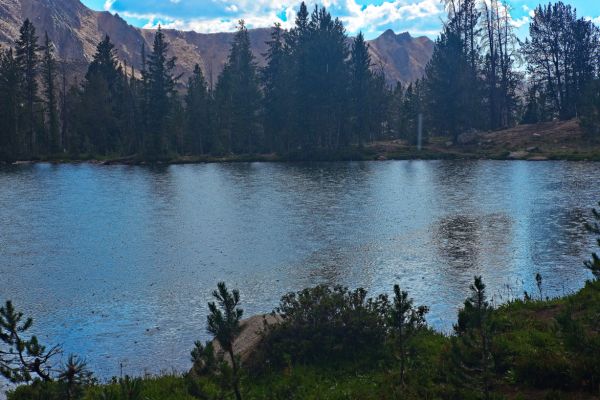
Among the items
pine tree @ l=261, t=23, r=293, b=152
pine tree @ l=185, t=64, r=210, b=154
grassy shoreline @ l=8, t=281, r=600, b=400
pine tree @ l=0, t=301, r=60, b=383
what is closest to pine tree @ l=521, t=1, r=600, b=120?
pine tree @ l=261, t=23, r=293, b=152

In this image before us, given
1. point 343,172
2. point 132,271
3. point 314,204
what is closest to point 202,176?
point 343,172

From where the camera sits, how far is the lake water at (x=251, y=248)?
16.2 meters

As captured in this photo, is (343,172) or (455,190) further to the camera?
(343,172)

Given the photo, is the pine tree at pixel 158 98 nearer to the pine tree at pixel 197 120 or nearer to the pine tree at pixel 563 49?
the pine tree at pixel 197 120

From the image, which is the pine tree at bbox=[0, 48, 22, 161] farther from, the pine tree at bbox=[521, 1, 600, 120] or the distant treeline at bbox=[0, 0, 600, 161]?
the pine tree at bbox=[521, 1, 600, 120]

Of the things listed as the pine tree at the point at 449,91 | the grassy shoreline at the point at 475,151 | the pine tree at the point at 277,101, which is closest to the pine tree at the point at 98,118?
the grassy shoreline at the point at 475,151

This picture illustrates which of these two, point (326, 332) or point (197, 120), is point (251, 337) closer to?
point (326, 332)

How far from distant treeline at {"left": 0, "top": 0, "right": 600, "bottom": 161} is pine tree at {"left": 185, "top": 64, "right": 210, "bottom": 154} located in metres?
0.24

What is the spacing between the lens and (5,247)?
1032 inches

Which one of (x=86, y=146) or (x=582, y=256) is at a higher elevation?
(x=86, y=146)

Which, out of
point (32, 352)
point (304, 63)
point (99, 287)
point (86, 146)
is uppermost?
point (304, 63)

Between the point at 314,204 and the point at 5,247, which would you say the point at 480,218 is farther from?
the point at 5,247

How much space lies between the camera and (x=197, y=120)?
324 feet

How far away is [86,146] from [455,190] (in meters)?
72.0
